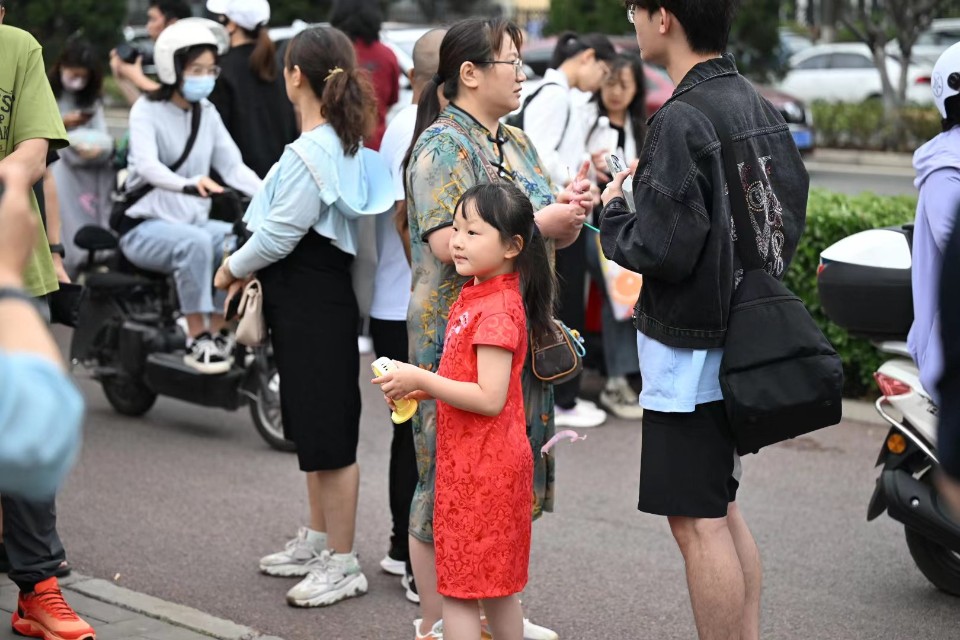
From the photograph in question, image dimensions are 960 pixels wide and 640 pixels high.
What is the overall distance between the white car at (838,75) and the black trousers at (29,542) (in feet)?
78.7

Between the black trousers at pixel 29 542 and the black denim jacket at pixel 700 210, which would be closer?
the black denim jacket at pixel 700 210

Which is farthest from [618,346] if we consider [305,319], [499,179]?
[499,179]

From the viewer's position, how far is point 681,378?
11.9ft

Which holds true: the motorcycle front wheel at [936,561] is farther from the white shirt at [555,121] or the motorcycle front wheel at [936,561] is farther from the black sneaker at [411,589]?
the white shirt at [555,121]

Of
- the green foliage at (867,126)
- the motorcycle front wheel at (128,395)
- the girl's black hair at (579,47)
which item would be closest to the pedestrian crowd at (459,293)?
the motorcycle front wheel at (128,395)

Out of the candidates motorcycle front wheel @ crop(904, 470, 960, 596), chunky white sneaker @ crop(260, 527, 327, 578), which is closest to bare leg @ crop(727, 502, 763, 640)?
motorcycle front wheel @ crop(904, 470, 960, 596)

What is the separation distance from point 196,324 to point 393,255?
2.31m

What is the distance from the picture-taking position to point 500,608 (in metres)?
3.84

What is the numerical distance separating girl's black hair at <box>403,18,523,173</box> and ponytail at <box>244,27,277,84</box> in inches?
148

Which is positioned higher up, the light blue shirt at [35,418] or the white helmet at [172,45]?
the light blue shirt at [35,418]

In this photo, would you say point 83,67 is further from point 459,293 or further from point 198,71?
point 459,293

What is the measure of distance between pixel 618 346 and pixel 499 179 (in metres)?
3.91

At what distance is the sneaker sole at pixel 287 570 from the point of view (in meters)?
5.20

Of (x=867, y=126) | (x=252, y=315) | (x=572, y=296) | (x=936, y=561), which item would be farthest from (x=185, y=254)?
(x=867, y=126)
